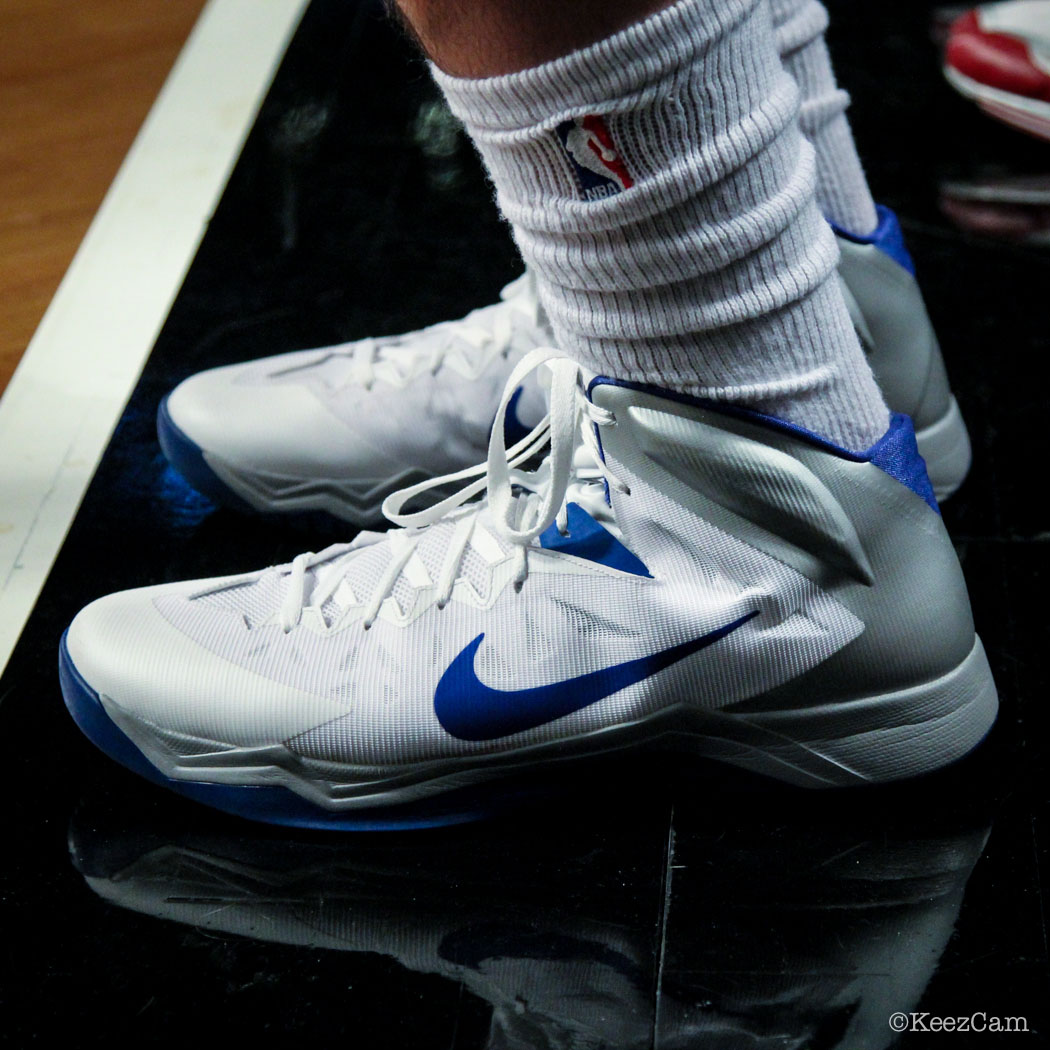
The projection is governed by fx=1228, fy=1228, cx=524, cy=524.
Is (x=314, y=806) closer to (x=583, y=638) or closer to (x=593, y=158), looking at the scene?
(x=583, y=638)

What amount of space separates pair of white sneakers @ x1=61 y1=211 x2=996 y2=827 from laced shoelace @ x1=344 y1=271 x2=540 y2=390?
0.69 ft

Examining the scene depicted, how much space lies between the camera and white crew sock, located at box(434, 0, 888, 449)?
0.60 meters

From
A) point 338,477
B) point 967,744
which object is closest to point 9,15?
point 338,477

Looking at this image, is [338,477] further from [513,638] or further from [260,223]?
[260,223]

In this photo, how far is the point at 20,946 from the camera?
30.9 inches

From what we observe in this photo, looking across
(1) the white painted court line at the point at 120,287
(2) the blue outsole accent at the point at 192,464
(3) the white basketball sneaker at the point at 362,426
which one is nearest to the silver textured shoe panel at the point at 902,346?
(3) the white basketball sneaker at the point at 362,426

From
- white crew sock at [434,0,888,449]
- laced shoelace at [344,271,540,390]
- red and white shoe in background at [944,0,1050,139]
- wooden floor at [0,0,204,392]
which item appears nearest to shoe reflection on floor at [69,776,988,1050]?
white crew sock at [434,0,888,449]

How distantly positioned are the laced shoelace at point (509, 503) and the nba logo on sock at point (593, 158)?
5.4 inches

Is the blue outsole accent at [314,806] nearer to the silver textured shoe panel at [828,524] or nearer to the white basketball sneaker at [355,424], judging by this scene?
the silver textured shoe panel at [828,524]

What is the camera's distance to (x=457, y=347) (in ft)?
3.61

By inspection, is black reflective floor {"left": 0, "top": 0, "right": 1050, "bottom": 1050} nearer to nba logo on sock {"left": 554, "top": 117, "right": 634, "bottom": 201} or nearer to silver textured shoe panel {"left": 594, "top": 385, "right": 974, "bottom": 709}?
silver textured shoe panel {"left": 594, "top": 385, "right": 974, "bottom": 709}

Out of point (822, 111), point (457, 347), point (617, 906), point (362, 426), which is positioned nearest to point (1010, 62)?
point (822, 111)

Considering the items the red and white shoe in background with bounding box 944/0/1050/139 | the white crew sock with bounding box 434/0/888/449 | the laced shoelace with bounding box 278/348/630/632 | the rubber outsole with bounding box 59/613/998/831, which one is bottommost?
the red and white shoe in background with bounding box 944/0/1050/139

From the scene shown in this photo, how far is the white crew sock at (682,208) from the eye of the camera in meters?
0.60
